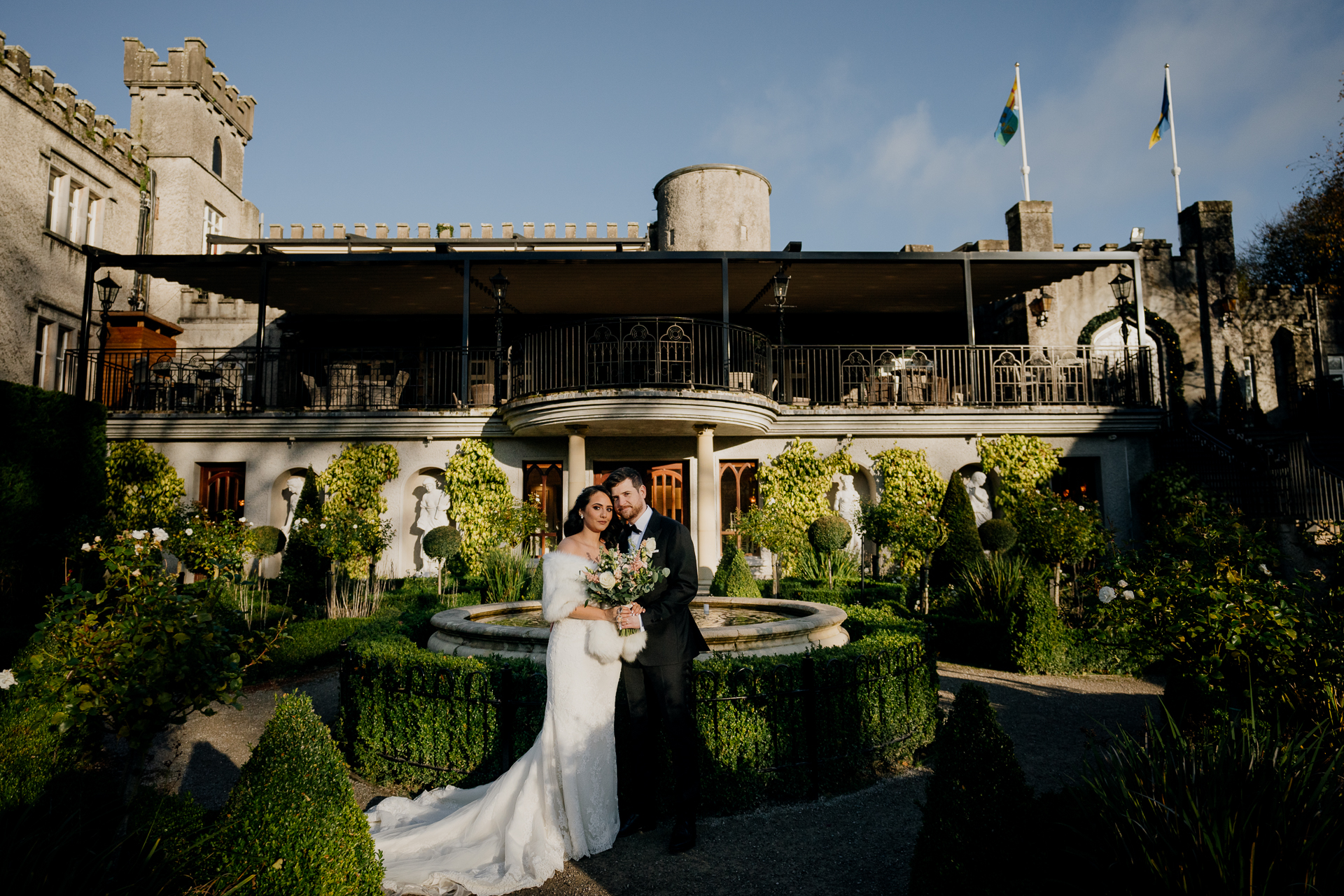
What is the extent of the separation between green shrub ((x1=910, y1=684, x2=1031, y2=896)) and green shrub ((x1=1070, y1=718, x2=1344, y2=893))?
0.98ft

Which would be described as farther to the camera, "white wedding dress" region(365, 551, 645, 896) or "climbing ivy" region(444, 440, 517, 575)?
"climbing ivy" region(444, 440, 517, 575)

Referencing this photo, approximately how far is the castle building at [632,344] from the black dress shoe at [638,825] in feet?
29.2

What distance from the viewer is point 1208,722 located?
5.15 m

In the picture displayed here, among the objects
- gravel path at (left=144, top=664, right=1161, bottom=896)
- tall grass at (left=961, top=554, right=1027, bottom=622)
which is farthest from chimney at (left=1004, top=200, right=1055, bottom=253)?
gravel path at (left=144, top=664, right=1161, bottom=896)

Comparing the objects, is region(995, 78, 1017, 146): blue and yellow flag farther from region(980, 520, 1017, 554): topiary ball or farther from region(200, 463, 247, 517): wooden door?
region(200, 463, 247, 517): wooden door

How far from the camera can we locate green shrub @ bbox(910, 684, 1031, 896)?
Answer: 9.46 feet

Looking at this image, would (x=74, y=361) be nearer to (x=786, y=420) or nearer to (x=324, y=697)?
(x=324, y=697)

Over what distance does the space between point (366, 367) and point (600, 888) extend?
675 inches

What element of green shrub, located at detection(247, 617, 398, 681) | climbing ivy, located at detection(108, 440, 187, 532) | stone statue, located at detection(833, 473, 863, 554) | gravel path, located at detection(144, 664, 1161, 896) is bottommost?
gravel path, located at detection(144, 664, 1161, 896)

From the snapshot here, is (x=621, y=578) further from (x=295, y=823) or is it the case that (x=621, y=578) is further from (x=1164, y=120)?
(x=1164, y=120)

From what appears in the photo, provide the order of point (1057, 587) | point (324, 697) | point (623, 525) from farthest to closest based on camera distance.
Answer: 1. point (1057, 587)
2. point (324, 697)
3. point (623, 525)

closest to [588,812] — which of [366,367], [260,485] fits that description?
[260,485]

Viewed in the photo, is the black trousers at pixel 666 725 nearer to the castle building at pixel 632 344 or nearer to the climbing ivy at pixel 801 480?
the castle building at pixel 632 344

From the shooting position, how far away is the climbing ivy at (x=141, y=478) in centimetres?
1476
